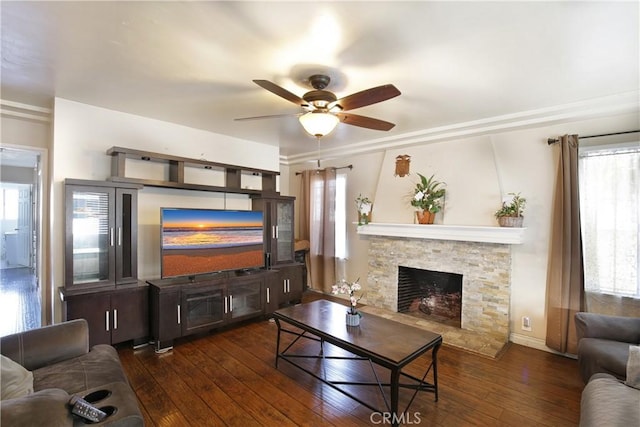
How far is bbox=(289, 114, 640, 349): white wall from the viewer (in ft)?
10.8

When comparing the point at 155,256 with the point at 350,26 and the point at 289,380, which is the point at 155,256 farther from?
the point at 350,26

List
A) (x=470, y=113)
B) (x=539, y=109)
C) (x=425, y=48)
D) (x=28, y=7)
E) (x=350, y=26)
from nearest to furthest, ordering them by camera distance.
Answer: (x=28, y=7)
(x=350, y=26)
(x=425, y=48)
(x=539, y=109)
(x=470, y=113)

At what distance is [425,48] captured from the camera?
204 centimetres

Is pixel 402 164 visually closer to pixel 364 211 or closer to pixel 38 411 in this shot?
pixel 364 211

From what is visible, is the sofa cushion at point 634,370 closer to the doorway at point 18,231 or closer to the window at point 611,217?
the window at point 611,217

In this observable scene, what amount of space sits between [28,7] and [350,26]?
1819 millimetres

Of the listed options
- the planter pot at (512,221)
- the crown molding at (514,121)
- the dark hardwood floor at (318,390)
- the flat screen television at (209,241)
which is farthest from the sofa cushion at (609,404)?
the flat screen television at (209,241)

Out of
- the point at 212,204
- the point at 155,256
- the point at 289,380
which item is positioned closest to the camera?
the point at 289,380

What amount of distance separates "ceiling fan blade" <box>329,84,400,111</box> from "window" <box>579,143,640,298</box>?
2.43 m

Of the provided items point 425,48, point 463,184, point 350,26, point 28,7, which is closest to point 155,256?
point 28,7

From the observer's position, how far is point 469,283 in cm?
372

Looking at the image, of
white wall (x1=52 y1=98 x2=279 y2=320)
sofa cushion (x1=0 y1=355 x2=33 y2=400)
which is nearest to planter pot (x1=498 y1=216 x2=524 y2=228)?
white wall (x1=52 y1=98 x2=279 y2=320)

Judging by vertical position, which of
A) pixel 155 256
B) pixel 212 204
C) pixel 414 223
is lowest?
pixel 155 256

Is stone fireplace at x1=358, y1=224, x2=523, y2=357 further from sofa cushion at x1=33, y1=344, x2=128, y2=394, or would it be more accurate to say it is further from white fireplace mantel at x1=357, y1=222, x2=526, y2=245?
sofa cushion at x1=33, y1=344, x2=128, y2=394
